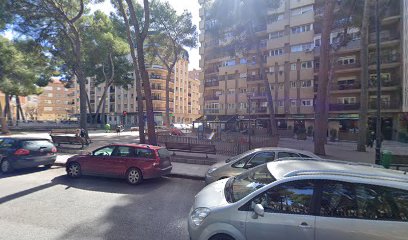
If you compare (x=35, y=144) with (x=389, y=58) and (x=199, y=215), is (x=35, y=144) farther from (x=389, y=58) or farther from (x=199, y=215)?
(x=389, y=58)

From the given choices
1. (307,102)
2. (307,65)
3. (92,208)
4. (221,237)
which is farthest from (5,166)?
(307,65)

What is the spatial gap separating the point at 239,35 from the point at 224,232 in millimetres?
23722

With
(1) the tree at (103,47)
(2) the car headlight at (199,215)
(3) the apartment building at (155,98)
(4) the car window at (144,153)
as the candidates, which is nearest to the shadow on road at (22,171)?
(4) the car window at (144,153)

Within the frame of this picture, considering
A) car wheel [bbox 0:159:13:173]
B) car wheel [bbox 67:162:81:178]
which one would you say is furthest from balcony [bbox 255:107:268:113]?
car wheel [bbox 0:159:13:173]

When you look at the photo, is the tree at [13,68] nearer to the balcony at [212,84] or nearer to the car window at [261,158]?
the car window at [261,158]

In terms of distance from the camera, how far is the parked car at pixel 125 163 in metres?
8.23

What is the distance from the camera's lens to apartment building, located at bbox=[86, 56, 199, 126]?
66.8 metres

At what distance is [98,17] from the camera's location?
88.1 feet

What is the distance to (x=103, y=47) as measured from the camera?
32.0 meters

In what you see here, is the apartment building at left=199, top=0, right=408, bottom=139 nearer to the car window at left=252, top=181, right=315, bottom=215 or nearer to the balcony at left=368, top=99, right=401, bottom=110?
the balcony at left=368, top=99, right=401, bottom=110

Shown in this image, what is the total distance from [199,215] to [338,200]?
5.99 ft

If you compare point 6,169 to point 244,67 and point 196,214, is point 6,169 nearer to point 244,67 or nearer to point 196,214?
point 196,214

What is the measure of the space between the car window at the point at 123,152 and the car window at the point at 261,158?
3.99 m

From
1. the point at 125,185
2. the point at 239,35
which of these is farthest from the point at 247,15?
the point at 125,185
